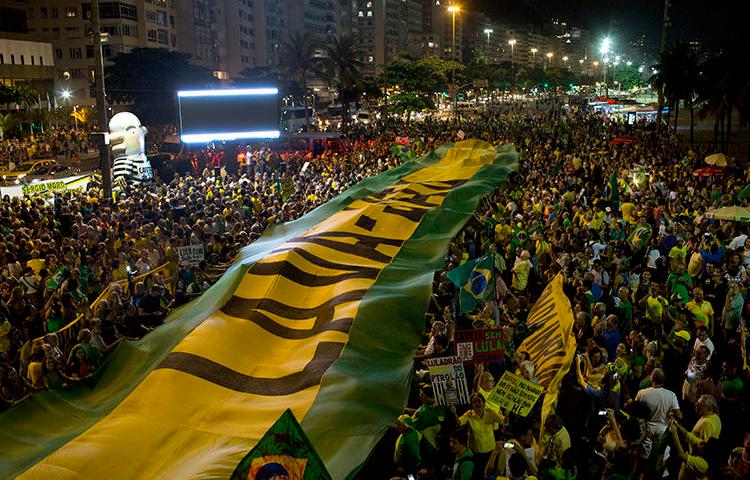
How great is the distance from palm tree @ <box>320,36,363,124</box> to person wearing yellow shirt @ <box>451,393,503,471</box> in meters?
56.9

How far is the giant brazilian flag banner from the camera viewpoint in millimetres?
6543

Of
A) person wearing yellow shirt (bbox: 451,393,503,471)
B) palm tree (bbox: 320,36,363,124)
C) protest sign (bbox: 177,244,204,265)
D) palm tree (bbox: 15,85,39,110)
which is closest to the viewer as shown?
person wearing yellow shirt (bbox: 451,393,503,471)

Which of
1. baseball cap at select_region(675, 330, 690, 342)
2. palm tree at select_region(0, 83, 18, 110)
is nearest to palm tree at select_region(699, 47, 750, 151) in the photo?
baseball cap at select_region(675, 330, 690, 342)

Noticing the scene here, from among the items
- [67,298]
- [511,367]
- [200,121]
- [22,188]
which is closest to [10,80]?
[200,121]

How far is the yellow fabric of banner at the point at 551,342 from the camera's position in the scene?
7.75 meters

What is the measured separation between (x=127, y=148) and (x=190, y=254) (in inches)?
629

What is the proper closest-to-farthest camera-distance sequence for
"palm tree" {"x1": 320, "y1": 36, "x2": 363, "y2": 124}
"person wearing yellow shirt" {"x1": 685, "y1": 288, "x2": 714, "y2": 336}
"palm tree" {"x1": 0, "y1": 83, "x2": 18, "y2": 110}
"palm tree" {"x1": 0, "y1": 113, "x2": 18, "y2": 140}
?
1. "person wearing yellow shirt" {"x1": 685, "y1": 288, "x2": 714, "y2": 336}
2. "palm tree" {"x1": 0, "y1": 113, "x2": 18, "y2": 140}
3. "palm tree" {"x1": 0, "y1": 83, "x2": 18, "y2": 110}
4. "palm tree" {"x1": 320, "y1": 36, "x2": 363, "y2": 124}

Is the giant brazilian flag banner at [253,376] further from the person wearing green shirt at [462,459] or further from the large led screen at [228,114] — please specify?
the large led screen at [228,114]

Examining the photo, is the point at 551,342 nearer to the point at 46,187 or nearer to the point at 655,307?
the point at 655,307

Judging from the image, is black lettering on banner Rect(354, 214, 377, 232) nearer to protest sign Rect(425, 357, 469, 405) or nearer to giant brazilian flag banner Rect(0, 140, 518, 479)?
giant brazilian flag banner Rect(0, 140, 518, 479)

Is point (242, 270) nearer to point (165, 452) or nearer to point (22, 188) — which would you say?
point (165, 452)

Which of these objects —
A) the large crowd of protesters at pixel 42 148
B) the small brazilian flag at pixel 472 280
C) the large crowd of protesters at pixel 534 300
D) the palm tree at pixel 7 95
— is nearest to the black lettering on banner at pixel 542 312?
the large crowd of protesters at pixel 534 300

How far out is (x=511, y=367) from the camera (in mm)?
9203

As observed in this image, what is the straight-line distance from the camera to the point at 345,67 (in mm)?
64875
